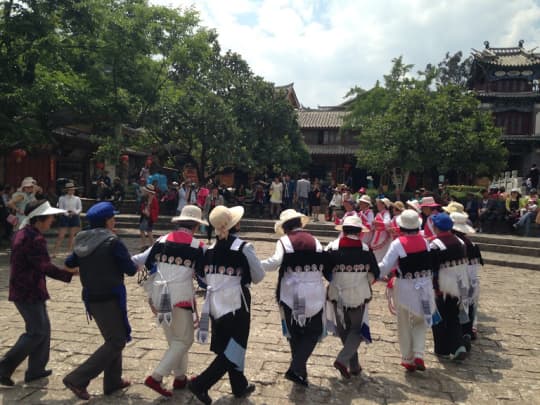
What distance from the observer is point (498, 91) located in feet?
111

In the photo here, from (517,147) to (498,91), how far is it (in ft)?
15.9

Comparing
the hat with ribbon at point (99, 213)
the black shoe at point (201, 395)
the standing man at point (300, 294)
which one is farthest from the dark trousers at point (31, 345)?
the standing man at point (300, 294)

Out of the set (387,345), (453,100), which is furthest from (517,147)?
(387,345)

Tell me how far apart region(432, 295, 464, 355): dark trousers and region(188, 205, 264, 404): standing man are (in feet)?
7.88

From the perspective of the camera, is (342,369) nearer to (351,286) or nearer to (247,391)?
(351,286)

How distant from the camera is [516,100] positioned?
107 ft

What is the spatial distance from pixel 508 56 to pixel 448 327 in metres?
38.4

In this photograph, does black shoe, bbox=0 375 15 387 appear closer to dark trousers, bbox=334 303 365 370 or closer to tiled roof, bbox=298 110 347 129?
dark trousers, bbox=334 303 365 370

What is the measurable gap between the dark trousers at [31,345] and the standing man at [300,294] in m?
2.18

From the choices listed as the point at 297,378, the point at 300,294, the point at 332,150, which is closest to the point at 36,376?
the point at 297,378

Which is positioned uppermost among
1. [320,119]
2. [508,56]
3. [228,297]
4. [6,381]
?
[508,56]

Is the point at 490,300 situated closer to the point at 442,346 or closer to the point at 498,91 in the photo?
the point at 442,346

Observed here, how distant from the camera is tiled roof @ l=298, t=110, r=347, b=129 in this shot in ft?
108

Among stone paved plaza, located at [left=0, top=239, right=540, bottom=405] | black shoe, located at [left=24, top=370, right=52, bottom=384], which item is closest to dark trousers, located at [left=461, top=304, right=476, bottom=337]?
stone paved plaza, located at [left=0, top=239, right=540, bottom=405]
